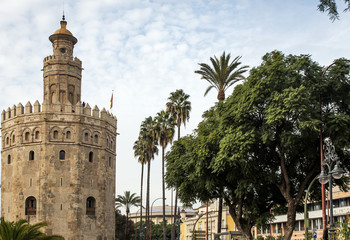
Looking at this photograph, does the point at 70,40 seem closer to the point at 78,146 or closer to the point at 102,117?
the point at 102,117

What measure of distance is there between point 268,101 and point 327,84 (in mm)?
3661

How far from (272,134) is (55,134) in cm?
3227

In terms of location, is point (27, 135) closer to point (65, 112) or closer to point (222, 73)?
point (65, 112)

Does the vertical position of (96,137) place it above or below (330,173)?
above

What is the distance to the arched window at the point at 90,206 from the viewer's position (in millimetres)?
52406

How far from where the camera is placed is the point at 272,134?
90.1ft

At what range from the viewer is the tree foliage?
26.3 metres

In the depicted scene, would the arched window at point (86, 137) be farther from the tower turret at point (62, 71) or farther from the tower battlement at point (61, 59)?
the tower battlement at point (61, 59)

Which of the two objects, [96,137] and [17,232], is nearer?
[17,232]

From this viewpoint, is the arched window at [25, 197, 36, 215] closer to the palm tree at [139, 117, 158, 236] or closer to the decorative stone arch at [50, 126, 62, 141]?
the decorative stone arch at [50, 126, 62, 141]

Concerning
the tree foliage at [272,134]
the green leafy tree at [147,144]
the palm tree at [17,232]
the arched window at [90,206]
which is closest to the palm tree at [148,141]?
the green leafy tree at [147,144]

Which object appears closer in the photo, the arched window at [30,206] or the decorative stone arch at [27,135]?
the arched window at [30,206]

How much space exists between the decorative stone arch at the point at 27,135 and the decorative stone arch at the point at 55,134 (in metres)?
2.61

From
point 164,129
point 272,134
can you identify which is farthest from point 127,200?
point 272,134
